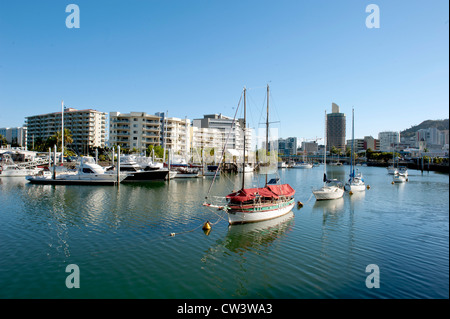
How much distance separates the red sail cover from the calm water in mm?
2501

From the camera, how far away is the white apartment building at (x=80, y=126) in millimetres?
127750

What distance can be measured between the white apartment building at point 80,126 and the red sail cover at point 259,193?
11438cm

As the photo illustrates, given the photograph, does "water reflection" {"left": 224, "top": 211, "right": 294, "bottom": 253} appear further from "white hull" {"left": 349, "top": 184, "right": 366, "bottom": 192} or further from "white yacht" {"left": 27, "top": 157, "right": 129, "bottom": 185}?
"white yacht" {"left": 27, "top": 157, "right": 129, "bottom": 185}

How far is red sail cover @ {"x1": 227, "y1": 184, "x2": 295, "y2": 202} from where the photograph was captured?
24.2m

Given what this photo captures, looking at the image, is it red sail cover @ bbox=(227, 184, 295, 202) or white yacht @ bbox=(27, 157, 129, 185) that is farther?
white yacht @ bbox=(27, 157, 129, 185)

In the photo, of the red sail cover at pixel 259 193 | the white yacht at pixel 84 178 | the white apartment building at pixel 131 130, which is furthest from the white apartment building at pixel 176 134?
the red sail cover at pixel 259 193

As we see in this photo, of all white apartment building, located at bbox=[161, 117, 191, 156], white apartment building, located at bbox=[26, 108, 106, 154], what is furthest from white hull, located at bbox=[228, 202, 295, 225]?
white apartment building, located at bbox=[26, 108, 106, 154]

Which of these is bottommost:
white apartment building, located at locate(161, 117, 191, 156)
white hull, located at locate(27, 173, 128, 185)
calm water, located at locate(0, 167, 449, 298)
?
calm water, located at locate(0, 167, 449, 298)

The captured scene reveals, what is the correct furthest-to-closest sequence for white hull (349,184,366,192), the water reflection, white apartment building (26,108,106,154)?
white apartment building (26,108,106,154) < white hull (349,184,366,192) < the water reflection

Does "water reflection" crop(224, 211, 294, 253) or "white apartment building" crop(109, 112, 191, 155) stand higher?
"white apartment building" crop(109, 112, 191, 155)

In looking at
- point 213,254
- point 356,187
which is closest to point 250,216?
point 213,254

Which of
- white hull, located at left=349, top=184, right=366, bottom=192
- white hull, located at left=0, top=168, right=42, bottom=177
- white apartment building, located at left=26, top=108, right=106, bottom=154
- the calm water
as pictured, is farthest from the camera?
white apartment building, located at left=26, top=108, right=106, bottom=154
